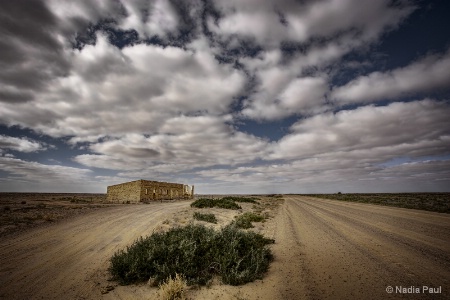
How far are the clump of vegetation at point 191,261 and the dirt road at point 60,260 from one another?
829 millimetres

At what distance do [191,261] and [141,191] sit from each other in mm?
38409

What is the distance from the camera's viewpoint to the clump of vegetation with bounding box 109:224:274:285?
6.34m

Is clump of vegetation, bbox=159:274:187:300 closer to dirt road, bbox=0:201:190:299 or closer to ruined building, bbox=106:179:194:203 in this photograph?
dirt road, bbox=0:201:190:299

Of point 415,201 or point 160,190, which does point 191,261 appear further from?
point 415,201

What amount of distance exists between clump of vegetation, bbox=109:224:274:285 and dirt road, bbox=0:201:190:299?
0.83m

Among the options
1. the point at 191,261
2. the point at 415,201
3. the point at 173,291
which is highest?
the point at 191,261

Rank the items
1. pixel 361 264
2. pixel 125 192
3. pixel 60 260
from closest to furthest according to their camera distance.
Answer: pixel 361 264 → pixel 60 260 → pixel 125 192

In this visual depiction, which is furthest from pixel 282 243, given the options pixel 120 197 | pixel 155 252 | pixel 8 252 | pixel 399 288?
pixel 120 197

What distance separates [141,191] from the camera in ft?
139

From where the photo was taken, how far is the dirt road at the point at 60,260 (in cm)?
607

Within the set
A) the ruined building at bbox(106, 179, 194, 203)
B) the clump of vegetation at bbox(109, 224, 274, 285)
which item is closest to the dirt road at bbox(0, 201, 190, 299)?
the clump of vegetation at bbox(109, 224, 274, 285)

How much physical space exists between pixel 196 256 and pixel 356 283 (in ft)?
14.2

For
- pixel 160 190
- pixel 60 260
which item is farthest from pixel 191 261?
pixel 160 190

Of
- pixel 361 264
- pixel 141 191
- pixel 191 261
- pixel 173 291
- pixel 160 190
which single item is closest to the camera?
pixel 173 291
